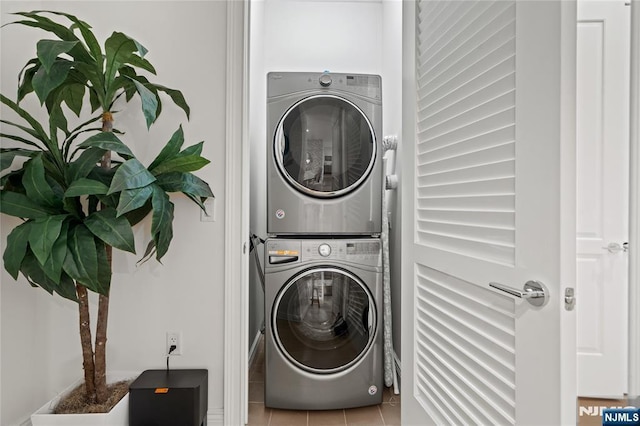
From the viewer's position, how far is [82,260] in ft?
4.15

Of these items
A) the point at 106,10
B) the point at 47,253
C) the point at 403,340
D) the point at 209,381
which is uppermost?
the point at 106,10

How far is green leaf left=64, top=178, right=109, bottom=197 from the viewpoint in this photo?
1273 mm

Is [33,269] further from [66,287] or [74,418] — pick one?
[74,418]

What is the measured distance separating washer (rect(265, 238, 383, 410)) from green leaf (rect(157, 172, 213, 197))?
67 centimetres

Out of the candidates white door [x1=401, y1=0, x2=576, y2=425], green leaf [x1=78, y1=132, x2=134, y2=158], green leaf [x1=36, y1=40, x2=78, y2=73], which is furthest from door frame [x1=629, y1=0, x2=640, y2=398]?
green leaf [x1=36, y1=40, x2=78, y2=73]

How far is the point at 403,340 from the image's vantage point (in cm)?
150

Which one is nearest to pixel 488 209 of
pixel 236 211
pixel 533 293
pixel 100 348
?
pixel 533 293

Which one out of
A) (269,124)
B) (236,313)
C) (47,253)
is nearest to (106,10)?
(269,124)

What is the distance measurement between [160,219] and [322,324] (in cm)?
112

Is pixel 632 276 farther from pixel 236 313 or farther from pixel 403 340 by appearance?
pixel 236 313

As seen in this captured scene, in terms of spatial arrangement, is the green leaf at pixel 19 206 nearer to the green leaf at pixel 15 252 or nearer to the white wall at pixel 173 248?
the green leaf at pixel 15 252

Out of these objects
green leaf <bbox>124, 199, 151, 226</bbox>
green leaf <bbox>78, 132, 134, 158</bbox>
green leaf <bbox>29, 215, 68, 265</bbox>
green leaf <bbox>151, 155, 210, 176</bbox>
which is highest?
green leaf <bbox>78, 132, 134, 158</bbox>

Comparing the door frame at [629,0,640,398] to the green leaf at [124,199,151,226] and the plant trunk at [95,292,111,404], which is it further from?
the plant trunk at [95,292,111,404]

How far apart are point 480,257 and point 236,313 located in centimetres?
123
